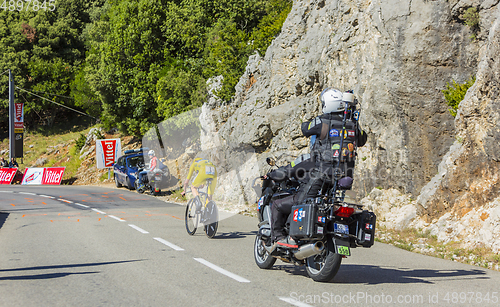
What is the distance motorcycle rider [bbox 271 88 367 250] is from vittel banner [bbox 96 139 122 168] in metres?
27.0

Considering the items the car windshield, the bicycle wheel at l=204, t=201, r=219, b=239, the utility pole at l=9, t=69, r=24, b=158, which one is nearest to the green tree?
the utility pole at l=9, t=69, r=24, b=158

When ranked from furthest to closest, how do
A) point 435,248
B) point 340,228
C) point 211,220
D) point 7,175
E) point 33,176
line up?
point 7,175, point 33,176, point 211,220, point 435,248, point 340,228

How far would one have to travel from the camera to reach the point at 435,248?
8836 mm

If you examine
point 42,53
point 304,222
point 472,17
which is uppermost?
point 42,53

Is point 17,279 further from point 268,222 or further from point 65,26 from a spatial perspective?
point 65,26

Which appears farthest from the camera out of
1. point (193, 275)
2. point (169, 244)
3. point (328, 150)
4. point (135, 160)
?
point (135, 160)

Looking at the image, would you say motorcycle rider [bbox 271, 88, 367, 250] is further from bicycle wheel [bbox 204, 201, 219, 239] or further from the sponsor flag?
the sponsor flag

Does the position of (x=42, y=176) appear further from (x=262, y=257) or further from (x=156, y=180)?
(x=262, y=257)

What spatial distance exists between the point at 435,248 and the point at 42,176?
31133mm

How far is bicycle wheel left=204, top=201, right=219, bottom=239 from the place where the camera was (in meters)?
9.98

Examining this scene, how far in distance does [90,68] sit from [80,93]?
16.3ft

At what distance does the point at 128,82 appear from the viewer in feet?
121

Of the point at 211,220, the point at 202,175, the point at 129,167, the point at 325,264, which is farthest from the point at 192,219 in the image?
the point at 129,167

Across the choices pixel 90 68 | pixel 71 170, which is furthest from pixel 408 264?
pixel 90 68
